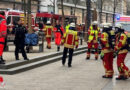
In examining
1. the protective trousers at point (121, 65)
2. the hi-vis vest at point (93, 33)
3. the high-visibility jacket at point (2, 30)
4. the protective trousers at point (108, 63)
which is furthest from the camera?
the hi-vis vest at point (93, 33)

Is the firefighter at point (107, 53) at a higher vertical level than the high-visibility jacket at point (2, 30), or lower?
lower

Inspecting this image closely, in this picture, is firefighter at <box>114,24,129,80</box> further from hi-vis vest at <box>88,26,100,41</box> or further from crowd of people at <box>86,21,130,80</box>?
hi-vis vest at <box>88,26,100,41</box>

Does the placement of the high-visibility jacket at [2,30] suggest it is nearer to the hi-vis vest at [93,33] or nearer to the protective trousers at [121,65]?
the protective trousers at [121,65]

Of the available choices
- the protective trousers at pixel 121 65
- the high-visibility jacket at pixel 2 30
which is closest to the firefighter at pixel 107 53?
the protective trousers at pixel 121 65

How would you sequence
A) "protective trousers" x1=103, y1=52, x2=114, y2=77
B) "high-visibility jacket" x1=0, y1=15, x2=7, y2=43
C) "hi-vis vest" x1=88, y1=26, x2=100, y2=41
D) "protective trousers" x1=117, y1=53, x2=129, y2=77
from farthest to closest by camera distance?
1. "hi-vis vest" x1=88, y1=26, x2=100, y2=41
2. "high-visibility jacket" x1=0, y1=15, x2=7, y2=43
3. "protective trousers" x1=103, y1=52, x2=114, y2=77
4. "protective trousers" x1=117, y1=53, x2=129, y2=77

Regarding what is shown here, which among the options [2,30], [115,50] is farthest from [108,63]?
[2,30]

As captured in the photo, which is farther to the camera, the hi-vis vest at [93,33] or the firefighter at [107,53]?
the hi-vis vest at [93,33]

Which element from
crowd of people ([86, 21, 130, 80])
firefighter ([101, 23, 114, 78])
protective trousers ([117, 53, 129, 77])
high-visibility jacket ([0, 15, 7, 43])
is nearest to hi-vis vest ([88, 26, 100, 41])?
crowd of people ([86, 21, 130, 80])

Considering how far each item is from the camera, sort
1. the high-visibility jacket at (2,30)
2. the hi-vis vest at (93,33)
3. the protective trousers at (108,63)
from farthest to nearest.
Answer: the hi-vis vest at (93,33) < the high-visibility jacket at (2,30) < the protective trousers at (108,63)

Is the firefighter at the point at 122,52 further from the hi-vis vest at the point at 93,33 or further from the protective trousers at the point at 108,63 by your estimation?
the hi-vis vest at the point at 93,33

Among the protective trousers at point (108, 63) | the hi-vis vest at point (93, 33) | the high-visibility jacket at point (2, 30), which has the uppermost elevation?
the high-visibility jacket at point (2, 30)

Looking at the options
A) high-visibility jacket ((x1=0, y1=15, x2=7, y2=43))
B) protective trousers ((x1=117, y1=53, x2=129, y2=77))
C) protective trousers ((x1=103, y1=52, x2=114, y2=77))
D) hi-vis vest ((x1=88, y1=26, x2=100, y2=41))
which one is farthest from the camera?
hi-vis vest ((x1=88, y1=26, x2=100, y2=41))

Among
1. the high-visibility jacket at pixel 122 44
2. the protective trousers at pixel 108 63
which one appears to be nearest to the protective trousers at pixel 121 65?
the high-visibility jacket at pixel 122 44

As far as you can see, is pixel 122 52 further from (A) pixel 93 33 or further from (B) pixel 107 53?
(A) pixel 93 33
